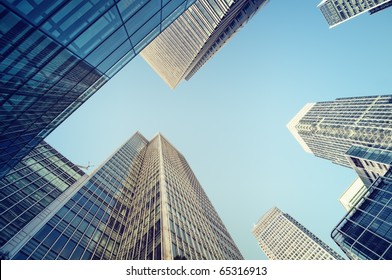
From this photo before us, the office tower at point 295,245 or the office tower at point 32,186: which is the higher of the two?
the office tower at point 32,186

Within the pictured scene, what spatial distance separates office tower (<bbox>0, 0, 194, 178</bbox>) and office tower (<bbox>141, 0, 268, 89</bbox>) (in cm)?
4143

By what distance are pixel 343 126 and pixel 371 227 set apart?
262 ft

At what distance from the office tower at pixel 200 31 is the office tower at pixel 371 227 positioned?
49.5 meters

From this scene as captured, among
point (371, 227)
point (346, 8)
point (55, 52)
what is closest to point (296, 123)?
point (346, 8)

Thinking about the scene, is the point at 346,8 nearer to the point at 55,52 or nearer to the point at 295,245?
the point at 295,245

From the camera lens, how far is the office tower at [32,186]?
29786 mm

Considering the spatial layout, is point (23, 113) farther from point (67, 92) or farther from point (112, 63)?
point (112, 63)

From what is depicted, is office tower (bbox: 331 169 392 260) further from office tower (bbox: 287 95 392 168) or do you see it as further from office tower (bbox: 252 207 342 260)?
office tower (bbox: 252 207 342 260)

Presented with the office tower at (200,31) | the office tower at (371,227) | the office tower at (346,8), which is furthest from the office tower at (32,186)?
the office tower at (346,8)

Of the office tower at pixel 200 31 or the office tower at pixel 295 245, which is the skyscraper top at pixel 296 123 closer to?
the office tower at pixel 295 245

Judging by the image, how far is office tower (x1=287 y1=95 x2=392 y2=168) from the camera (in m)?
91.2

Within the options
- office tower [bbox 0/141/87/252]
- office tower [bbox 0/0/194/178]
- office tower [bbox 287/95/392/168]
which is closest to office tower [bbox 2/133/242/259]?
office tower [bbox 0/141/87/252]

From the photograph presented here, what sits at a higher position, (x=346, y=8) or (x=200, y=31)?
(x=200, y=31)

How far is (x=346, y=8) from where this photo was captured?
482ft
